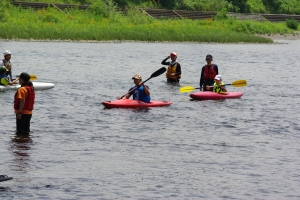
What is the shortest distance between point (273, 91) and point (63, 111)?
35.2ft

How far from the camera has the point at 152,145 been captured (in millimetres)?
16594

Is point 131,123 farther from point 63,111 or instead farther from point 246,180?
point 246,180

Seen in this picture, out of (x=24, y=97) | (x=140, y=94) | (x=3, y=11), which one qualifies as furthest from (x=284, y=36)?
(x=24, y=97)

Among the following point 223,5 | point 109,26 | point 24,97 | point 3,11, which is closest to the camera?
point 24,97

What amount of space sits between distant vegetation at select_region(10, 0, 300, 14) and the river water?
4297cm

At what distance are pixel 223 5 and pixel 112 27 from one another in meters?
25.9

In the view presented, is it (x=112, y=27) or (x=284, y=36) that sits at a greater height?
(x=112, y=27)

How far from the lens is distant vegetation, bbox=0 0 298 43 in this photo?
178ft

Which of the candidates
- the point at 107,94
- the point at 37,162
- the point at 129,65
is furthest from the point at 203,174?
the point at 129,65

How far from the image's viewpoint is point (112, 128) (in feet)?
61.1

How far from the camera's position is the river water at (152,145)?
42.1ft

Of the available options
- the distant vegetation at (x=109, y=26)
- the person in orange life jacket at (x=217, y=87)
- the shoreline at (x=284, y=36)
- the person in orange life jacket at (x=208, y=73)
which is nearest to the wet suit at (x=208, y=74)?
the person in orange life jacket at (x=208, y=73)

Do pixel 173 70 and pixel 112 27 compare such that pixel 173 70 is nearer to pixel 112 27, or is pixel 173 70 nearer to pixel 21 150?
pixel 21 150

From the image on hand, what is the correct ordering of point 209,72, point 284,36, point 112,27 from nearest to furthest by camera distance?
point 209,72, point 112,27, point 284,36
